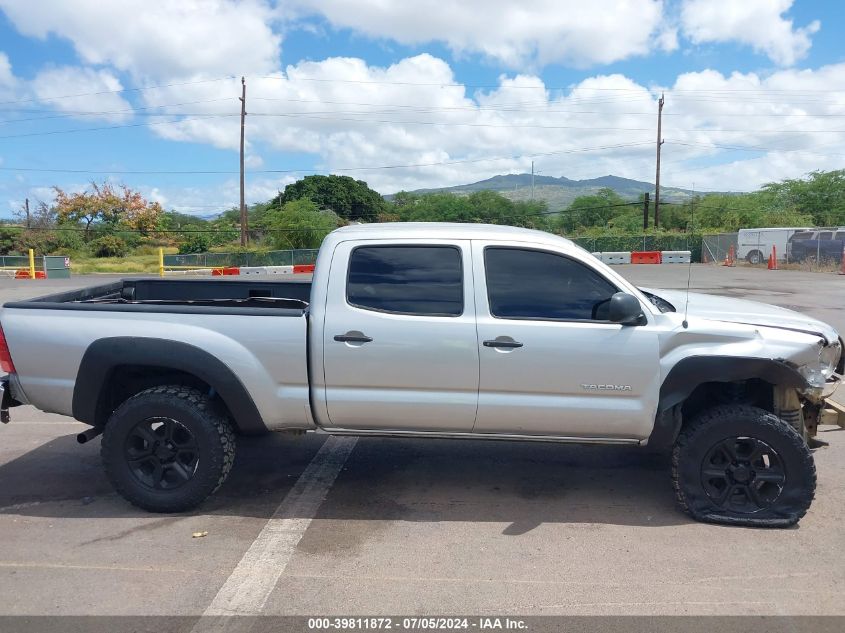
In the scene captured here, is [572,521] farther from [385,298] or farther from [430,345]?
[385,298]

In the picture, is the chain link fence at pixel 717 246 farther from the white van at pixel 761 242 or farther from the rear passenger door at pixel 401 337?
the rear passenger door at pixel 401 337

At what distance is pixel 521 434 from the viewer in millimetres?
4371

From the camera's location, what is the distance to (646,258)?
35.6 meters

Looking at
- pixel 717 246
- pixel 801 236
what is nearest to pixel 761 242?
pixel 801 236

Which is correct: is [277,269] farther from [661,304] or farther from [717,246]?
[661,304]

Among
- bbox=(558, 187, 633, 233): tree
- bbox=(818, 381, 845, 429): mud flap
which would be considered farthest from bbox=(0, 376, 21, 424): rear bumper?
bbox=(558, 187, 633, 233): tree

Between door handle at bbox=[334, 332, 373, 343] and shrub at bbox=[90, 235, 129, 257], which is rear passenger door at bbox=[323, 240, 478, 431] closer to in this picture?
door handle at bbox=[334, 332, 373, 343]

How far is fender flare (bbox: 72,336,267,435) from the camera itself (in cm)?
430

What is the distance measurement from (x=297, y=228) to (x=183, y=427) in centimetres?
4182

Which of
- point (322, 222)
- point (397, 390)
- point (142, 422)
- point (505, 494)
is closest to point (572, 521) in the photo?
point (505, 494)

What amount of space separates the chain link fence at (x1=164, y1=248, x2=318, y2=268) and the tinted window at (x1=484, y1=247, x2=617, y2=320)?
112 ft

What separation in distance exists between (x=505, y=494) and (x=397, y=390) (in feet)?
3.88

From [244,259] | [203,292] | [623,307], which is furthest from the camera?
[244,259]

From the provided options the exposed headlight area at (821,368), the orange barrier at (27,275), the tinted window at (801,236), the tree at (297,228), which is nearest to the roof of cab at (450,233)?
the exposed headlight area at (821,368)
